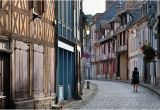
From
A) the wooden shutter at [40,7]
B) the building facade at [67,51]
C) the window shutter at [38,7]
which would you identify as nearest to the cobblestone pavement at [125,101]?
the building facade at [67,51]

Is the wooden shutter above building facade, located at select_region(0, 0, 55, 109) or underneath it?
above

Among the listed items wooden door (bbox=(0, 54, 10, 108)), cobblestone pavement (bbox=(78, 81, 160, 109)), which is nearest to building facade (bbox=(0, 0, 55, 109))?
wooden door (bbox=(0, 54, 10, 108))

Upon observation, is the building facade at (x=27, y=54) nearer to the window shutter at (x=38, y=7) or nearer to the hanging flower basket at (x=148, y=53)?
the window shutter at (x=38, y=7)

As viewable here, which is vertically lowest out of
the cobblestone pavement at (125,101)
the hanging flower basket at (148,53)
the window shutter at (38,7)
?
the cobblestone pavement at (125,101)

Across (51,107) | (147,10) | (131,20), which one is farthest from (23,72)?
(131,20)

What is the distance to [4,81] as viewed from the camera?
52.7 feet

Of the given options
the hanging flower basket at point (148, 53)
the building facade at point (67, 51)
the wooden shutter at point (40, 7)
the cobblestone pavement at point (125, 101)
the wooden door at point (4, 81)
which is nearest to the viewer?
the wooden door at point (4, 81)

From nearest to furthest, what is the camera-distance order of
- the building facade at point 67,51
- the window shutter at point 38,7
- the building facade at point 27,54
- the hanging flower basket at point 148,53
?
the building facade at point 27,54 → the window shutter at point 38,7 → the building facade at point 67,51 → the hanging flower basket at point 148,53

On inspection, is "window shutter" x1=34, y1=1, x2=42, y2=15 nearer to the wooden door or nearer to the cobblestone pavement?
the wooden door

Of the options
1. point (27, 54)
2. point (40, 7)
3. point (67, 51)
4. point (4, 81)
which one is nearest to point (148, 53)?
point (67, 51)

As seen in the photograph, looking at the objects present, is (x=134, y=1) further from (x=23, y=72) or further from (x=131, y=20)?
(x=23, y=72)

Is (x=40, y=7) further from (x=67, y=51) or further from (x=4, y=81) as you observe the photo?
(x=67, y=51)

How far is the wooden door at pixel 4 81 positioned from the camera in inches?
625

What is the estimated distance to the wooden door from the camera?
1588cm
